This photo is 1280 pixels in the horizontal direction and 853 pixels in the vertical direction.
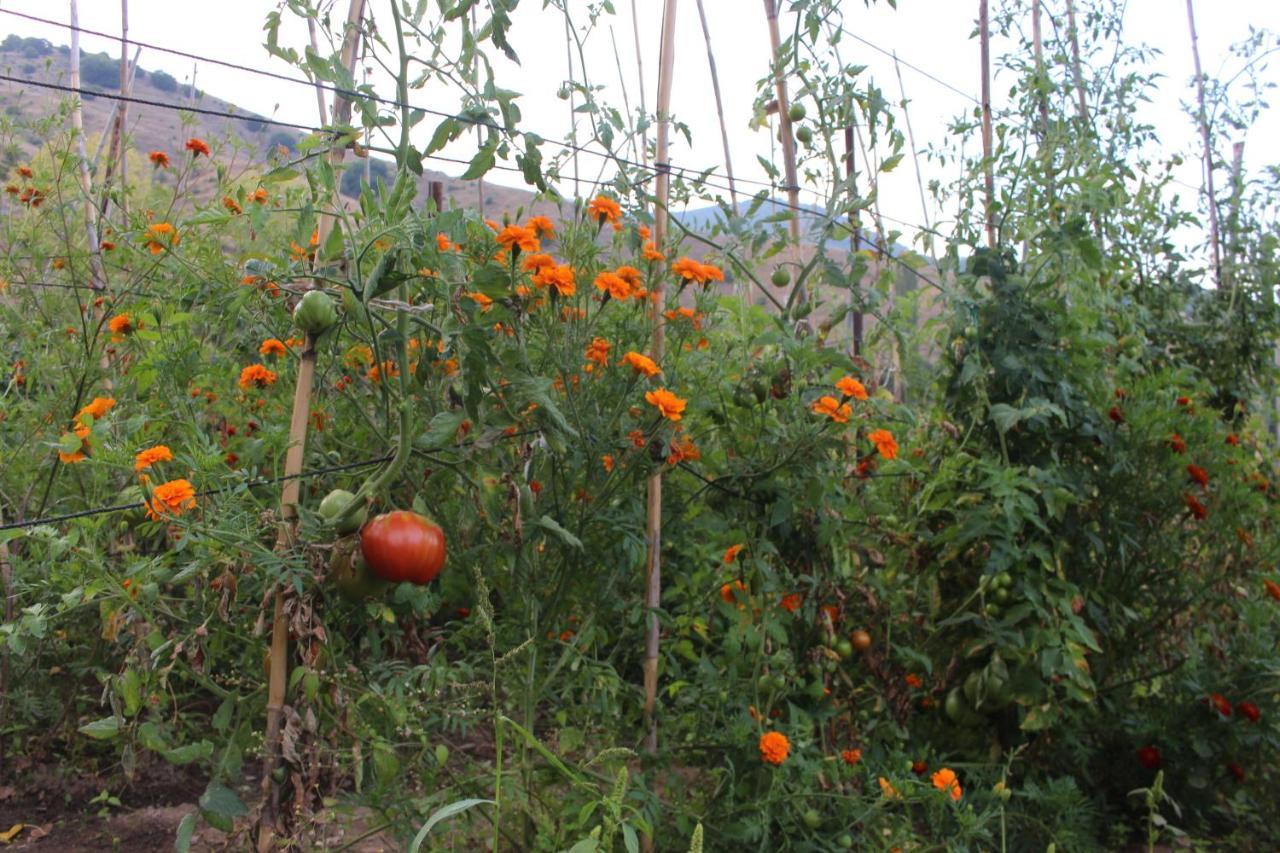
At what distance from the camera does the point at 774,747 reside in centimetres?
188

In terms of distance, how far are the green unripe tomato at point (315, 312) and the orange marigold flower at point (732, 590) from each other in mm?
1043

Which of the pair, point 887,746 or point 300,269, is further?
point 887,746

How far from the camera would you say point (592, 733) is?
2168 millimetres

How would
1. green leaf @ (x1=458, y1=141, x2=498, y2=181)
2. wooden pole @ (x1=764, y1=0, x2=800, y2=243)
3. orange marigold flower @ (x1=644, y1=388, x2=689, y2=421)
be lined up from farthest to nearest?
wooden pole @ (x1=764, y1=0, x2=800, y2=243)
orange marigold flower @ (x1=644, y1=388, x2=689, y2=421)
green leaf @ (x1=458, y1=141, x2=498, y2=181)

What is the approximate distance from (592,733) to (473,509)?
2.21 ft

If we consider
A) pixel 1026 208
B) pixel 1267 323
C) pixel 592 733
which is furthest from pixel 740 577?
pixel 1267 323

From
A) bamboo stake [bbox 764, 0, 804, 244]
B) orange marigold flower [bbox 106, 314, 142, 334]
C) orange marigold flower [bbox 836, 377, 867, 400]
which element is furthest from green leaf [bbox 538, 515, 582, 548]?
orange marigold flower [bbox 106, 314, 142, 334]

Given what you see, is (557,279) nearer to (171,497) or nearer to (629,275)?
(629,275)

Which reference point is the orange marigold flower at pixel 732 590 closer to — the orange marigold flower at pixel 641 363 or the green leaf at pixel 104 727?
the orange marigold flower at pixel 641 363

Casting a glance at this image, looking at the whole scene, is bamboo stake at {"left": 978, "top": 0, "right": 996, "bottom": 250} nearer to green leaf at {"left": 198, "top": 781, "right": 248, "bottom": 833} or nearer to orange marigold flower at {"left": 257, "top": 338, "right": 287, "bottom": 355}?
orange marigold flower at {"left": 257, "top": 338, "right": 287, "bottom": 355}

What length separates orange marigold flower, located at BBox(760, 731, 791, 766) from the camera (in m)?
1.88

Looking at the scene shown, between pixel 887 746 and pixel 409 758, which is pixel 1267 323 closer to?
pixel 887 746

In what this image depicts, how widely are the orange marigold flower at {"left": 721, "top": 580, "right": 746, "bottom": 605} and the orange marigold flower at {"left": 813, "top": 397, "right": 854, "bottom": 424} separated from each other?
0.42 meters

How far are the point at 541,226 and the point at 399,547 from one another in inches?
26.6
